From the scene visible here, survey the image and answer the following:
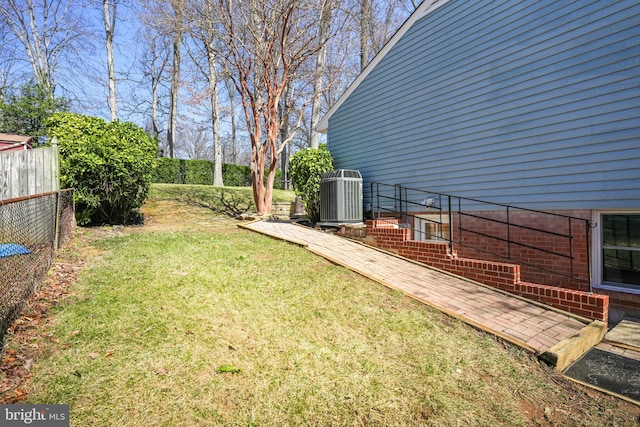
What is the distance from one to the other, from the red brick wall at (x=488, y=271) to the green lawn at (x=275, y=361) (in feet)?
5.04

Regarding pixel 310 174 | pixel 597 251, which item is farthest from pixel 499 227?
pixel 310 174

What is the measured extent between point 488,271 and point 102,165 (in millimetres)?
8151

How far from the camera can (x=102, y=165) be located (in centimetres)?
773

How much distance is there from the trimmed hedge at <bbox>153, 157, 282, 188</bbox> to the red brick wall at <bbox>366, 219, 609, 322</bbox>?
14.6 meters

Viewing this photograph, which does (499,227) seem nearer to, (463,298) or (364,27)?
(463,298)

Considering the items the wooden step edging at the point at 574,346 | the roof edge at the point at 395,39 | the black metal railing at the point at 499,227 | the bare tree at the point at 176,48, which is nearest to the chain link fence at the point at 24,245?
the wooden step edging at the point at 574,346

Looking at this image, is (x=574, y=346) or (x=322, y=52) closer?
(x=574, y=346)

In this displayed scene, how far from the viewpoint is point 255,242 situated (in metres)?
6.59

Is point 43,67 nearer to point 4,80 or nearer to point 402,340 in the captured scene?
point 4,80

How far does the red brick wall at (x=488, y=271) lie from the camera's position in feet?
13.9

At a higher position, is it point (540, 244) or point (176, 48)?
point (176, 48)

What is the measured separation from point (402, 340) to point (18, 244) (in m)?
4.62

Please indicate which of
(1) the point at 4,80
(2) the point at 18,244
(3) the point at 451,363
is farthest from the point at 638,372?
(1) the point at 4,80

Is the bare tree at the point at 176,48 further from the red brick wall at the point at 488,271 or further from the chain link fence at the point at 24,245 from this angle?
the red brick wall at the point at 488,271
